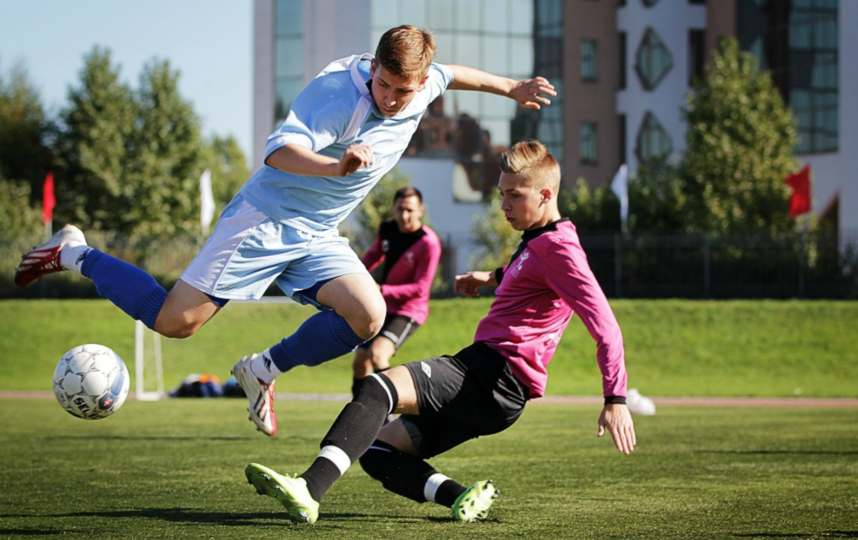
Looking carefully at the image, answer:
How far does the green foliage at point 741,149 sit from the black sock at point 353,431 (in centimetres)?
2624

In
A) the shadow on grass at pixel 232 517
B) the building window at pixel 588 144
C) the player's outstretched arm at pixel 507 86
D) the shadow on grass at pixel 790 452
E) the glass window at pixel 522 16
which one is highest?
the glass window at pixel 522 16

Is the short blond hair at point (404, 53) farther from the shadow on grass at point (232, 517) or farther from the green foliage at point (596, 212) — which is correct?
the green foliage at point (596, 212)

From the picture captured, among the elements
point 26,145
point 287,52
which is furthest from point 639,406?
point 26,145

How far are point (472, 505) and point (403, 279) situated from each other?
4917 mm

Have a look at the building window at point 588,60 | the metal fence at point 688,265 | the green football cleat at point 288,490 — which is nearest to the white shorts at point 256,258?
the green football cleat at point 288,490

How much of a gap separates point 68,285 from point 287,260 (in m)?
22.5

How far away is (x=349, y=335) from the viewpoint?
5.14m

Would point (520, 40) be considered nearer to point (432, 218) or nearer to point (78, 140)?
point (432, 218)

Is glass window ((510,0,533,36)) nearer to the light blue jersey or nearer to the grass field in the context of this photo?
the grass field

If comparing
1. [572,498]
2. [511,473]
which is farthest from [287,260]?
[511,473]

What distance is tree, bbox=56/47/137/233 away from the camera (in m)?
36.2

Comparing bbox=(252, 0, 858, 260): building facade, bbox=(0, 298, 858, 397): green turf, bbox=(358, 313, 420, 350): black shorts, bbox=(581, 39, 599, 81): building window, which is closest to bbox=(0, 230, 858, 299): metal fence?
bbox=(0, 298, 858, 397): green turf

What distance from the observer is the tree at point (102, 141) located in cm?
3622

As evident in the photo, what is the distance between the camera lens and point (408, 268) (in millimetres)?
9516
